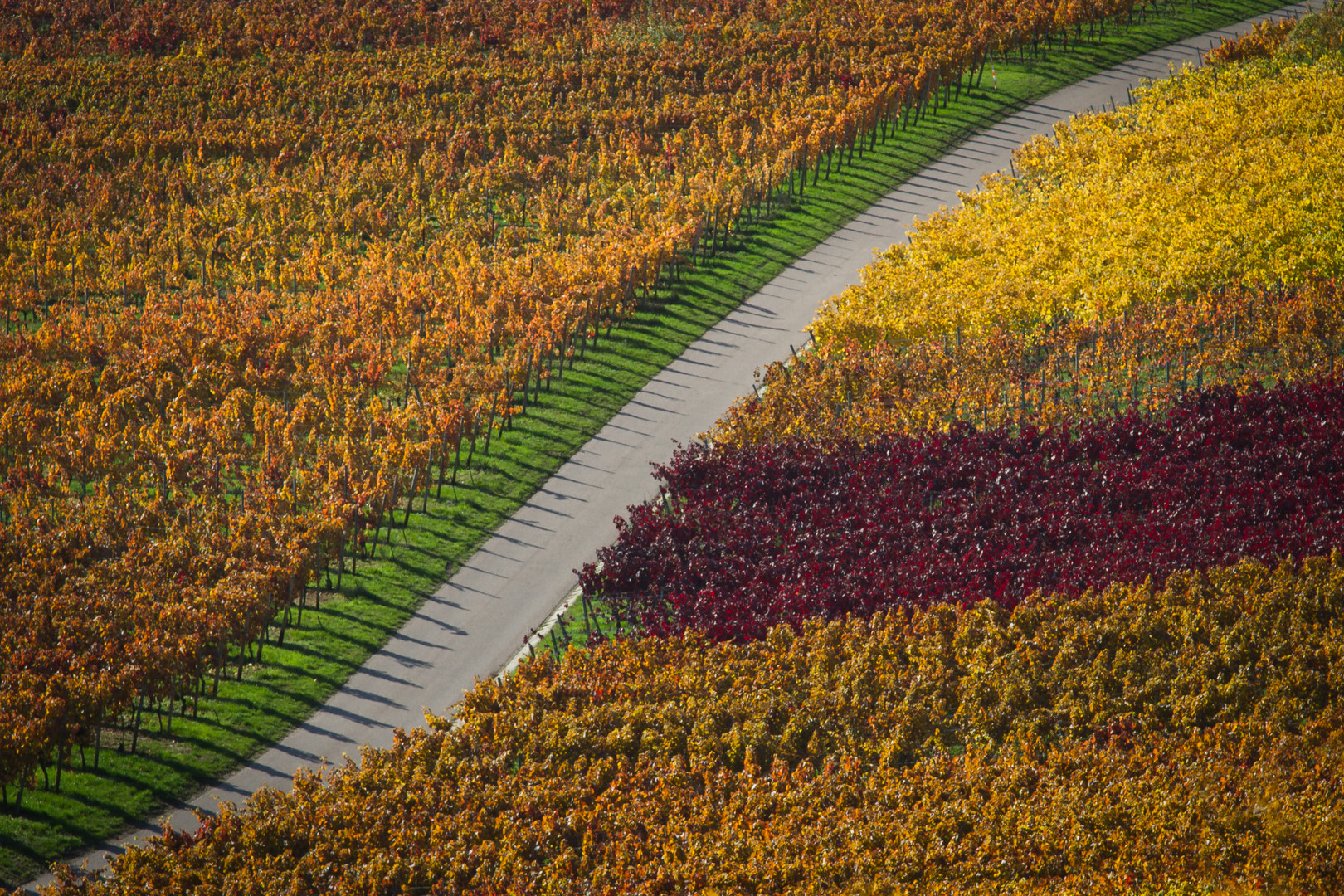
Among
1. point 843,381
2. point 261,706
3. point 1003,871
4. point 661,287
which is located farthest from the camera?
point 661,287

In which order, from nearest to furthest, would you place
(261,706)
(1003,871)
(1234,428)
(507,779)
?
(1003,871) < (507,779) < (261,706) < (1234,428)

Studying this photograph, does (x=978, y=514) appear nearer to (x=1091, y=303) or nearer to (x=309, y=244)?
(x=1091, y=303)

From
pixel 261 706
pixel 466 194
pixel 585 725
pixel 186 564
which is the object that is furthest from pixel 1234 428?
pixel 466 194

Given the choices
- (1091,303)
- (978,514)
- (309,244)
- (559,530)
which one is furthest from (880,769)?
(309,244)

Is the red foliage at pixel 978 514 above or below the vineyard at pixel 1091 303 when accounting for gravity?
below

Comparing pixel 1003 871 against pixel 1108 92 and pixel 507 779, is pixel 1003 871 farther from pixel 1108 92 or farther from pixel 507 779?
pixel 1108 92

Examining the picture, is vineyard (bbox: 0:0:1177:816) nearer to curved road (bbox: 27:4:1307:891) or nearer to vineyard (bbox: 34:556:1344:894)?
curved road (bbox: 27:4:1307:891)

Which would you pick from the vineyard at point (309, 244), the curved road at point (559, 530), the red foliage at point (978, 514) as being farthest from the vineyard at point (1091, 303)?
the vineyard at point (309, 244)

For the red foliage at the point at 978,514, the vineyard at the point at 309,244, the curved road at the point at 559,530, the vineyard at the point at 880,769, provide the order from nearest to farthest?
the vineyard at the point at 880,769, the red foliage at the point at 978,514, the curved road at the point at 559,530, the vineyard at the point at 309,244

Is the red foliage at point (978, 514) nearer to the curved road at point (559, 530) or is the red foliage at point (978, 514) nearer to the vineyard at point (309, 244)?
the curved road at point (559, 530)
